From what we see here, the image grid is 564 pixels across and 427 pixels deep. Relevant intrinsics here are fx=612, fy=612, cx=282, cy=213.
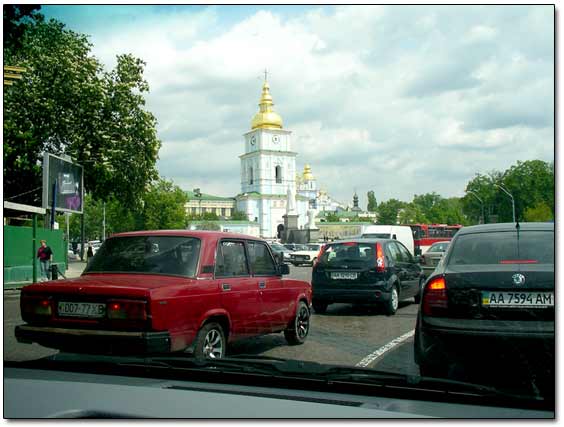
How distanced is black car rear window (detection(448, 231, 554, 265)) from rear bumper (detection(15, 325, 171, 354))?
8.57 feet

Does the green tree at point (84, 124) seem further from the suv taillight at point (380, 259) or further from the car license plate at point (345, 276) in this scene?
the suv taillight at point (380, 259)

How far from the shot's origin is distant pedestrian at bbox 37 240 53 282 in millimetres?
18984

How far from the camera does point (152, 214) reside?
40.4 ft

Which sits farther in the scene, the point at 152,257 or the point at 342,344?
the point at 342,344

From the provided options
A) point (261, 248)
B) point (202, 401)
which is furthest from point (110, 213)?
point (202, 401)

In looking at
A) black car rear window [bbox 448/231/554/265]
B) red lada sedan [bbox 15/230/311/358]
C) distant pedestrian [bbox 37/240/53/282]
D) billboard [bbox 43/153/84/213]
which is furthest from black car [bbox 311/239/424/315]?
distant pedestrian [bbox 37/240/53/282]

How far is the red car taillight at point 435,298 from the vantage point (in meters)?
5.00

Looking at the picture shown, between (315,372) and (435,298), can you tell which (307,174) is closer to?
(435,298)

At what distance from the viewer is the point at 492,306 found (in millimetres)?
4711

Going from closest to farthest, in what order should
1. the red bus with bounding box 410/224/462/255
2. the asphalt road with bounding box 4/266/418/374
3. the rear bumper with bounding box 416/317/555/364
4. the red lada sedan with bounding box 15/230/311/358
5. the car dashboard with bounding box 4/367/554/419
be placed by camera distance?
the car dashboard with bounding box 4/367/554/419 → the rear bumper with bounding box 416/317/555/364 → the red lada sedan with bounding box 15/230/311/358 → the asphalt road with bounding box 4/266/418/374 → the red bus with bounding box 410/224/462/255

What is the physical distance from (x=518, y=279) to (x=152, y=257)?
320 cm

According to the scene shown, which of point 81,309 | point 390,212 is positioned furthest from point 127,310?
point 390,212

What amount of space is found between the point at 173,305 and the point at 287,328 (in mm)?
2528

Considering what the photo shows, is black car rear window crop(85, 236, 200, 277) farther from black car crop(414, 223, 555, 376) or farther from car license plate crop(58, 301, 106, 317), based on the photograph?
black car crop(414, 223, 555, 376)
